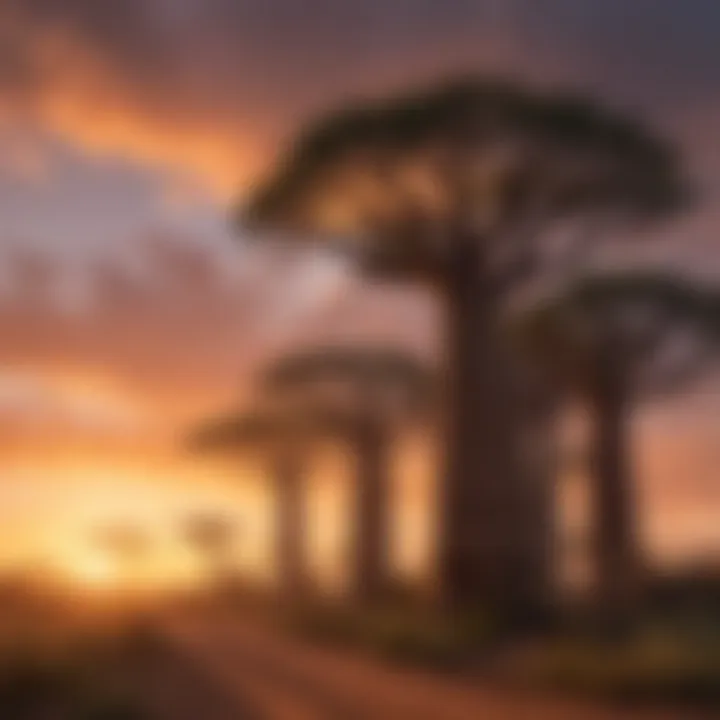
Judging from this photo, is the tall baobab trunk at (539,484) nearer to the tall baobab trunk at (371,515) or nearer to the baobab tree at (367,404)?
the baobab tree at (367,404)

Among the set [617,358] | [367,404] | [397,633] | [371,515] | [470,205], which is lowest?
[397,633]

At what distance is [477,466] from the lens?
650 cm

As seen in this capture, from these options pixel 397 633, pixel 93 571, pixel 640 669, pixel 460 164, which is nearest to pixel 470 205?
pixel 460 164

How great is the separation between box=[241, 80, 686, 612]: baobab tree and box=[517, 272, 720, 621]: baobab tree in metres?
0.29

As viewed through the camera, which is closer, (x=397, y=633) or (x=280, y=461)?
(x=280, y=461)

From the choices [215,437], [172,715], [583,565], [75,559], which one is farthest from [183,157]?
[583,565]

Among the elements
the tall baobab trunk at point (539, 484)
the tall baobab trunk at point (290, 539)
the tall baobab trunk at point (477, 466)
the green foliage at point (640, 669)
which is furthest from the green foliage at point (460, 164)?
the green foliage at point (640, 669)

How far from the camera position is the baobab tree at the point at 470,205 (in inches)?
192

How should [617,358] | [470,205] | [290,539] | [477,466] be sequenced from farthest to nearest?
[477,466]
[617,358]
[470,205]
[290,539]

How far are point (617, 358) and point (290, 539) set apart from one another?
2462mm

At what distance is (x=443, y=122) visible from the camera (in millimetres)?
5023

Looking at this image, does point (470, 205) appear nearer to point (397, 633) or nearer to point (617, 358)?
point (617, 358)

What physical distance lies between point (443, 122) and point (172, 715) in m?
2.66

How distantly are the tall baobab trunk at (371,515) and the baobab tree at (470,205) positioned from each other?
0.46 m
